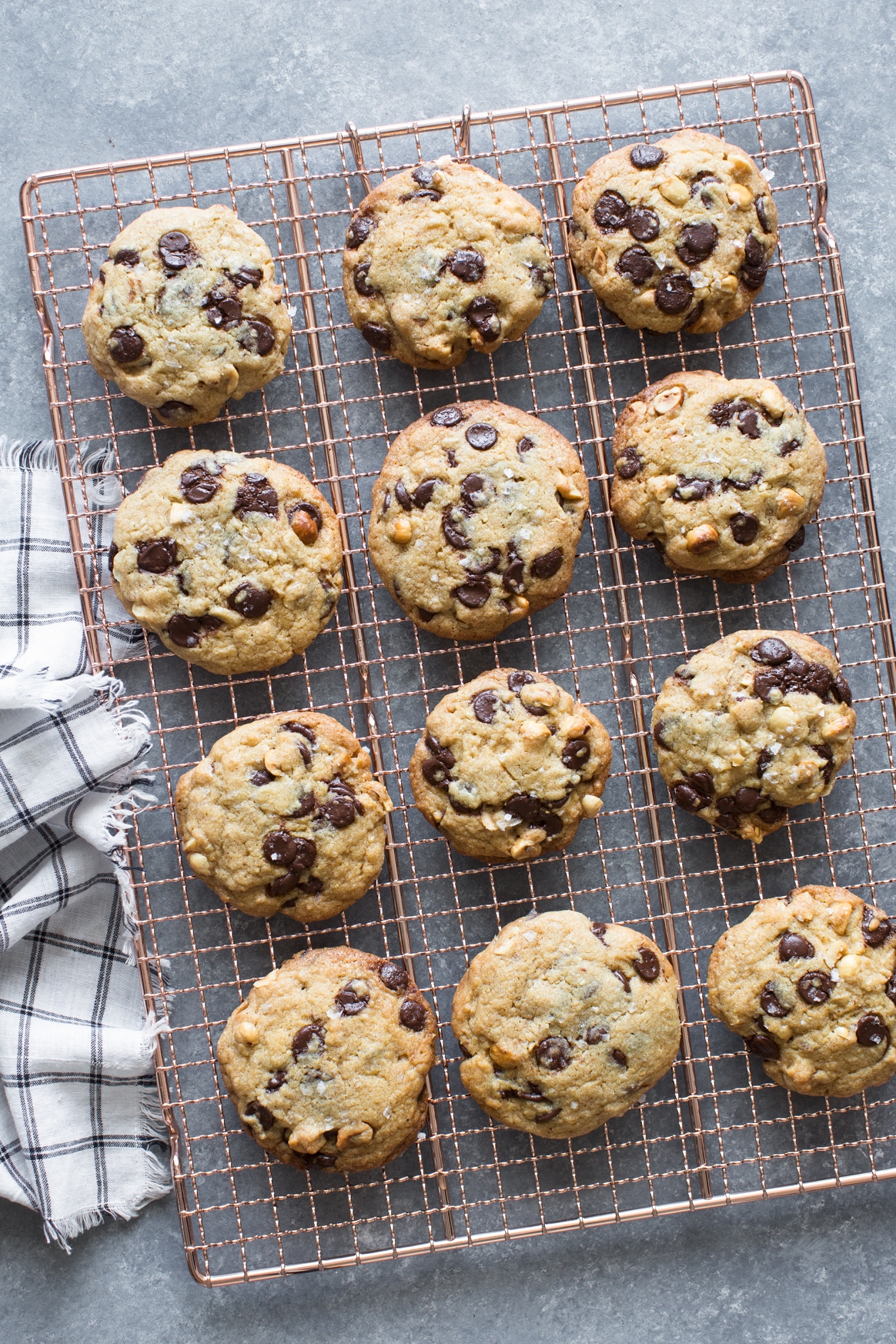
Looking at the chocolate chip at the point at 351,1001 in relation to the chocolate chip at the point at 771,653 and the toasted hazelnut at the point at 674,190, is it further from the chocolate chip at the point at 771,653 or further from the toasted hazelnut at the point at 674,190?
the toasted hazelnut at the point at 674,190

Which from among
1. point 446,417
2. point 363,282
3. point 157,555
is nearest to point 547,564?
point 446,417

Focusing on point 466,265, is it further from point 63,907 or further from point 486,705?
point 63,907

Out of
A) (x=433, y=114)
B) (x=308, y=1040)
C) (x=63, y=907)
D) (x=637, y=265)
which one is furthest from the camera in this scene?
(x=433, y=114)

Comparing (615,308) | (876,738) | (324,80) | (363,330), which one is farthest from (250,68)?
(876,738)

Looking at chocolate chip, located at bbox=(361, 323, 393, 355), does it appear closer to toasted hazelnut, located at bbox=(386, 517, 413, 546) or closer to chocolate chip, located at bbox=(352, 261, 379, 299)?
chocolate chip, located at bbox=(352, 261, 379, 299)

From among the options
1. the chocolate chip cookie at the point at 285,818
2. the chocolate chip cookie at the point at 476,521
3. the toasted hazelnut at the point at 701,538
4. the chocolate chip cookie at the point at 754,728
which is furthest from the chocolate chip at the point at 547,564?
the chocolate chip cookie at the point at 285,818

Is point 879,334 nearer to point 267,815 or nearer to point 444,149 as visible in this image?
point 444,149
